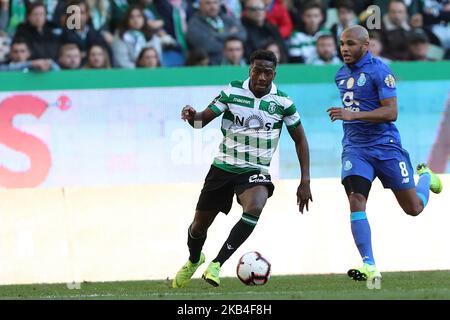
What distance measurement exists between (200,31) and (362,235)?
773 cm

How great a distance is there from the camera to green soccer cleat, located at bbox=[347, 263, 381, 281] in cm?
1061

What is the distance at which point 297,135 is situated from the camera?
37.8ft

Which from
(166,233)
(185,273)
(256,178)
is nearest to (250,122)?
(256,178)

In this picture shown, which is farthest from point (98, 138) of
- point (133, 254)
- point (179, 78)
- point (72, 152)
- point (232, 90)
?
point (232, 90)

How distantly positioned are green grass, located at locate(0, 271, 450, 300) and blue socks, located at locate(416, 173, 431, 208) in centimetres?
83

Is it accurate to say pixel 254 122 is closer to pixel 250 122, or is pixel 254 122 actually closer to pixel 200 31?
pixel 250 122

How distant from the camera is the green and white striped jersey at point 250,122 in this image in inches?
447

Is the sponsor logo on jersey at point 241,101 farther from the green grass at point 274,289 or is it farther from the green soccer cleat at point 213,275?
the green grass at point 274,289

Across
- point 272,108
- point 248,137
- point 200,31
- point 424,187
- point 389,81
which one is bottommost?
point 424,187

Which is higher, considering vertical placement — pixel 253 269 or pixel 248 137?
pixel 248 137

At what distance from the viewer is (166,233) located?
46.5ft

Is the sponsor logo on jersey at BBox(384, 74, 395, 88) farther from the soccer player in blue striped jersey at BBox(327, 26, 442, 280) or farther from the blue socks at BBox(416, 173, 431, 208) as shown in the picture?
the blue socks at BBox(416, 173, 431, 208)

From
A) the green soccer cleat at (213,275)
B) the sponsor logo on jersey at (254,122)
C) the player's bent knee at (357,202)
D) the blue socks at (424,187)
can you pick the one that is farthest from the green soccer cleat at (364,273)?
the sponsor logo on jersey at (254,122)
